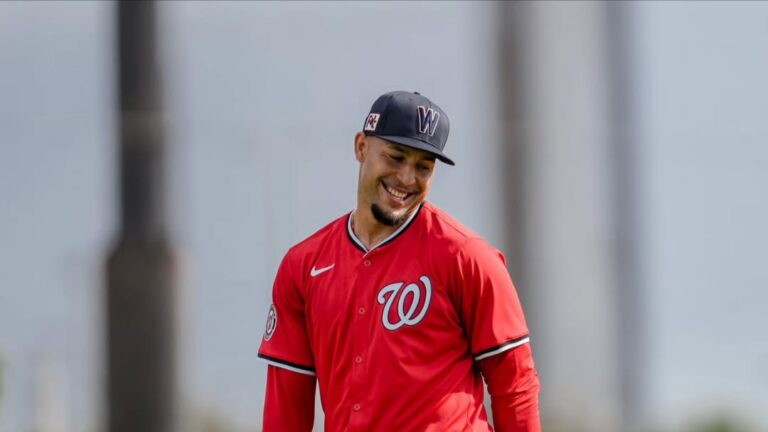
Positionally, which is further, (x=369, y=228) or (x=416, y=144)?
(x=369, y=228)

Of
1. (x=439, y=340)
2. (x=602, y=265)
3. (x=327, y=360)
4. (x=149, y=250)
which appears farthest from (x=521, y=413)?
(x=602, y=265)

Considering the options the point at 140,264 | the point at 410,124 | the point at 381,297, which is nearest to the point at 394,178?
the point at 410,124

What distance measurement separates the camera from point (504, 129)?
6.12 meters

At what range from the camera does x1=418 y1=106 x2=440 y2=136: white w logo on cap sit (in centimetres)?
346

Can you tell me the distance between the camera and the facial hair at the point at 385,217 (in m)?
3.54

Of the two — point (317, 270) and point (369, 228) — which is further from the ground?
point (369, 228)

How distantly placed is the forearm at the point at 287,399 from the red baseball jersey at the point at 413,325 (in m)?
0.13

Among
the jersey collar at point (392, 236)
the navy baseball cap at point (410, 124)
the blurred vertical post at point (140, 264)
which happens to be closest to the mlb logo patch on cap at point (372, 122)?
the navy baseball cap at point (410, 124)

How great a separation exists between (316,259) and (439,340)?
1.44 ft

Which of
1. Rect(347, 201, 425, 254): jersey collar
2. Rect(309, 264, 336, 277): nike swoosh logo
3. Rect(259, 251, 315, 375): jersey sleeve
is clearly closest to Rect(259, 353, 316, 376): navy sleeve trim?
Rect(259, 251, 315, 375): jersey sleeve

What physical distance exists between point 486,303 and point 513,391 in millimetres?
239

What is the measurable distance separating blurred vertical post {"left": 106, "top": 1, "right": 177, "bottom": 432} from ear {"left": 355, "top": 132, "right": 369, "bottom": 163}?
1.86m

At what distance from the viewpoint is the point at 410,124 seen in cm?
346

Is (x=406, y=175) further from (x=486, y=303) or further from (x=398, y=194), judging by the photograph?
(x=486, y=303)
